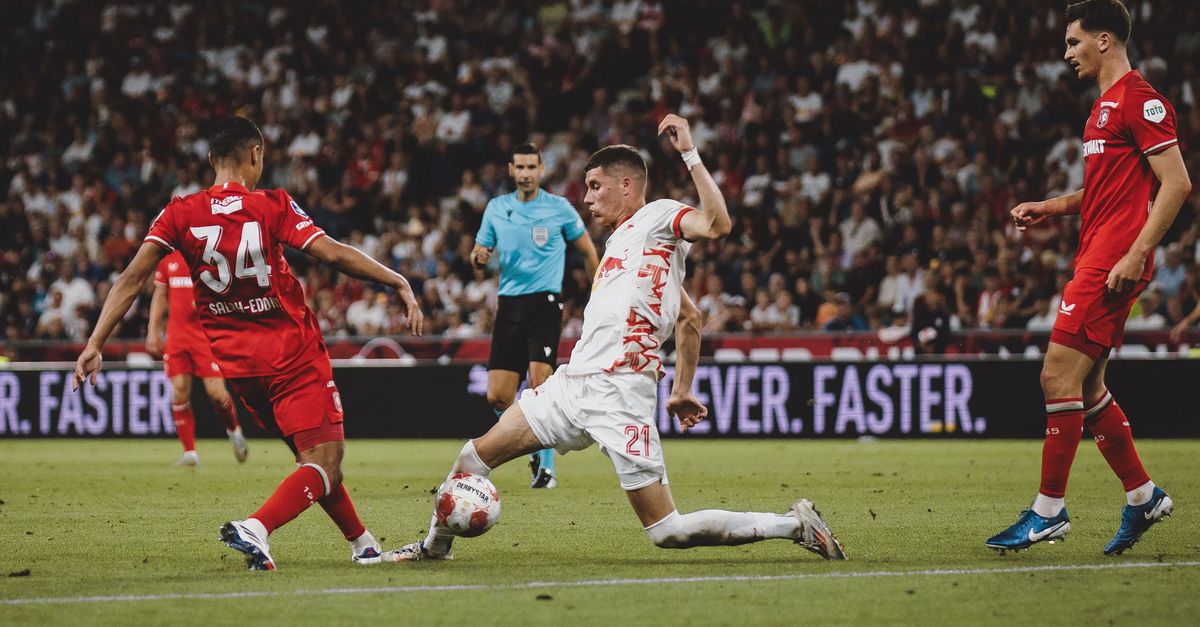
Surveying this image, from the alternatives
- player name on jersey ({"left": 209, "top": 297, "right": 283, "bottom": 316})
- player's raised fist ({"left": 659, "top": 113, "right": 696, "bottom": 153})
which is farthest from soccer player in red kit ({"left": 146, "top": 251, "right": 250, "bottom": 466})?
player's raised fist ({"left": 659, "top": 113, "right": 696, "bottom": 153})

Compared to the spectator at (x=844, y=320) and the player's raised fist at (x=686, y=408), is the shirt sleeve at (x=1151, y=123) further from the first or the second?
the spectator at (x=844, y=320)

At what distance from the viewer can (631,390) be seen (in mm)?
6824

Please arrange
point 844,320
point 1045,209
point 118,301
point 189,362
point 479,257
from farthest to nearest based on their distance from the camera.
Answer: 1. point 844,320
2. point 189,362
3. point 479,257
4. point 1045,209
5. point 118,301

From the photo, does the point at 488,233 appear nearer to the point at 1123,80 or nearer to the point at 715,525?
the point at 715,525

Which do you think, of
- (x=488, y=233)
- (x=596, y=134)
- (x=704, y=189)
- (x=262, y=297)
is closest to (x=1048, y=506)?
(x=704, y=189)

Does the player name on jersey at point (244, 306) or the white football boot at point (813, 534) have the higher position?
the player name on jersey at point (244, 306)

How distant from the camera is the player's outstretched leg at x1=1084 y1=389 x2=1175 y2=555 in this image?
7.16 meters

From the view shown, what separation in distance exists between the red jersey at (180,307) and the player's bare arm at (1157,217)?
981 cm

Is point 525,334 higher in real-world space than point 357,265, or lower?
lower

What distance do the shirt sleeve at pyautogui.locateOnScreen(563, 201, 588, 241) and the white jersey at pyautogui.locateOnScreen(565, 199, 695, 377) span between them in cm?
513

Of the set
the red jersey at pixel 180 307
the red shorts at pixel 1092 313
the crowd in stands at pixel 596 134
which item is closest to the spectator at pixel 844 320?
the crowd in stands at pixel 596 134

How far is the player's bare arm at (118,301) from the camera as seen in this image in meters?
6.74

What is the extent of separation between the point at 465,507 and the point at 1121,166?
3.53 meters

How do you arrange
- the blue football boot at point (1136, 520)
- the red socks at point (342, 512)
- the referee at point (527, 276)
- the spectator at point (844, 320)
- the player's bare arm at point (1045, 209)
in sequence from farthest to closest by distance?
the spectator at point (844, 320) < the referee at point (527, 276) < the player's bare arm at point (1045, 209) < the blue football boot at point (1136, 520) < the red socks at point (342, 512)
